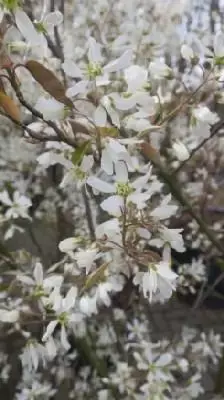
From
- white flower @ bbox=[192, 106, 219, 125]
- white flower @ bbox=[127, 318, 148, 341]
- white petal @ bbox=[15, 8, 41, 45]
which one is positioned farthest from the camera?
white flower @ bbox=[127, 318, 148, 341]

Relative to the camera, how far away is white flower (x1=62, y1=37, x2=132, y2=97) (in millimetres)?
565

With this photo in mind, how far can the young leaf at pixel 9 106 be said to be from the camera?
600mm

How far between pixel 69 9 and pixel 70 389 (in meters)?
1.11

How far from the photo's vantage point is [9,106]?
2.00ft

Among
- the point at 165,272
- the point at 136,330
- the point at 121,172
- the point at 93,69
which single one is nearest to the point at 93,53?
the point at 93,69

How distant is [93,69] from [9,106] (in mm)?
100

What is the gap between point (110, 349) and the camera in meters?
1.64

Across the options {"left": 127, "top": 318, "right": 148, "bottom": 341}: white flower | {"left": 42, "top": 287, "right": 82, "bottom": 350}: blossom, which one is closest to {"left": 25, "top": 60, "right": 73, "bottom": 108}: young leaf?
{"left": 42, "top": 287, "right": 82, "bottom": 350}: blossom

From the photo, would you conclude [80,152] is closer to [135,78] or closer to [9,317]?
[135,78]

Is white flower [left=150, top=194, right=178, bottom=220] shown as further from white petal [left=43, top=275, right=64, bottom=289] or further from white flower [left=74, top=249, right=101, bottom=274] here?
white petal [left=43, top=275, right=64, bottom=289]

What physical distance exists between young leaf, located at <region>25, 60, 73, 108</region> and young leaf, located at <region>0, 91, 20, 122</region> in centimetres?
4

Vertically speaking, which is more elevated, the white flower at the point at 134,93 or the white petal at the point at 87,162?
the white flower at the point at 134,93

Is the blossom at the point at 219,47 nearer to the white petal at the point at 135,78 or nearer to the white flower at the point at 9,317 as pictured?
the white petal at the point at 135,78

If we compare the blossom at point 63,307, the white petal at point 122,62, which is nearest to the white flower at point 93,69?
the white petal at point 122,62
